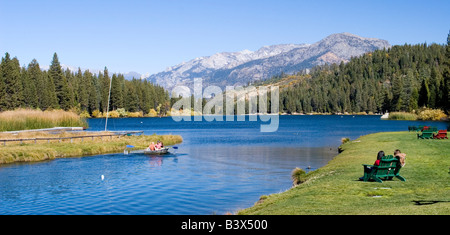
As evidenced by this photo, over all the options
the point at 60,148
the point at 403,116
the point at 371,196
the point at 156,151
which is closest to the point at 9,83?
the point at 60,148

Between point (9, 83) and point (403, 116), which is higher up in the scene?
point (9, 83)

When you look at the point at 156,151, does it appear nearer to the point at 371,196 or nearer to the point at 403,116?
the point at 371,196

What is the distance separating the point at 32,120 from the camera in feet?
241

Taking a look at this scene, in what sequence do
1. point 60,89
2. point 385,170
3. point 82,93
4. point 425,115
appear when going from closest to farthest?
1. point 385,170
2. point 425,115
3. point 60,89
4. point 82,93

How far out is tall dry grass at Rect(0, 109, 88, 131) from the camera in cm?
6844

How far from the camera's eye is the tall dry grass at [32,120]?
225 feet

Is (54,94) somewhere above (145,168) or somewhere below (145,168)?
above

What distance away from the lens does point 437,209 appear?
1423cm

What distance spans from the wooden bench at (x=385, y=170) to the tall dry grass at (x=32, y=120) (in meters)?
61.7

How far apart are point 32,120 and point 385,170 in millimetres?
66407

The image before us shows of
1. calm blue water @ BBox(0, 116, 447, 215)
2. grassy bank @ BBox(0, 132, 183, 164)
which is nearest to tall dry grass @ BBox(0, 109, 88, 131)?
grassy bank @ BBox(0, 132, 183, 164)
